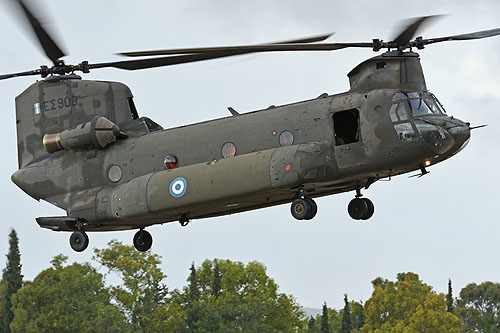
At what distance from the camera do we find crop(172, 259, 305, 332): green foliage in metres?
106

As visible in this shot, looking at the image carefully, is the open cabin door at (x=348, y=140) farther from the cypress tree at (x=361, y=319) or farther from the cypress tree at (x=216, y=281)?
the cypress tree at (x=361, y=319)

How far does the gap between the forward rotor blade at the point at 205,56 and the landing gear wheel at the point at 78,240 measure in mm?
4738

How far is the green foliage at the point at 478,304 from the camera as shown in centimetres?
15438

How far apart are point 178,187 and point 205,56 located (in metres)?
3.64

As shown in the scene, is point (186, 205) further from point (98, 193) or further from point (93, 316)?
point (93, 316)

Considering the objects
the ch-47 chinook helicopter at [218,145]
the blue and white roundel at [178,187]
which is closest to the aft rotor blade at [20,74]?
the ch-47 chinook helicopter at [218,145]

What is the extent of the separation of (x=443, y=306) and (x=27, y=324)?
135 ft

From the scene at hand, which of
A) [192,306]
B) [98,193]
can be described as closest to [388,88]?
[98,193]

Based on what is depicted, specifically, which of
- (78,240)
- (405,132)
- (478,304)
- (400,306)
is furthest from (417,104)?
(478,304)

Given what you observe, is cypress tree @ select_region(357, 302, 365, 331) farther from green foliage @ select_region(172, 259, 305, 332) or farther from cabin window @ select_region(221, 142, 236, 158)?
cabin window @ select_region(221, 142, 236, 158)

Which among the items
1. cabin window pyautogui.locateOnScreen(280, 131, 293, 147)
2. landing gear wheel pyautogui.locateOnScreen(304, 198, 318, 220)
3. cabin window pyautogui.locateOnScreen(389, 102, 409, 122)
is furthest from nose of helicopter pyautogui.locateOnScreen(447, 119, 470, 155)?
cabin window pyautogui.locateOnScreen(280, 131, 293, 147)

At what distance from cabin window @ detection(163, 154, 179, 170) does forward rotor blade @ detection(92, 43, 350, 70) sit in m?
2.55

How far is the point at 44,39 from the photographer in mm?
34062

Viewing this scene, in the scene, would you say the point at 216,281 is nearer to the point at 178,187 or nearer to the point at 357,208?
the point at 178,187
